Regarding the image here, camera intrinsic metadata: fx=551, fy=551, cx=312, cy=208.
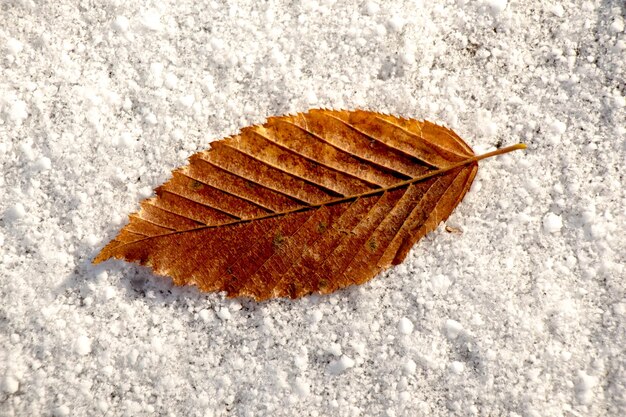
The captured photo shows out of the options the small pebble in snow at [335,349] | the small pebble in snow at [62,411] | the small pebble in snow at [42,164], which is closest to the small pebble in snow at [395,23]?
the small pebble in snow at [335,349]

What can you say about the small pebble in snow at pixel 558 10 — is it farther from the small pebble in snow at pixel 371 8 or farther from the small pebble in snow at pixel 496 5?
the small pebble in snow at pixel 371 8

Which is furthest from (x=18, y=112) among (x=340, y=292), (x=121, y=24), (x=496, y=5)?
(x=496, y=5)

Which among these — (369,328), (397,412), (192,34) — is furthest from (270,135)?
(397,412)

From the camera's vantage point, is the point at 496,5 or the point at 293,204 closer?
the point at 293,204

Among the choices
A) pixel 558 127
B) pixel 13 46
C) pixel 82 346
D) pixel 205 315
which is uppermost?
pixel 558 127

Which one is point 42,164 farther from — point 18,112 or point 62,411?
point 62,411

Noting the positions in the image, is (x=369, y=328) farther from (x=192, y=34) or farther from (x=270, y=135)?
(x=192, y=34)

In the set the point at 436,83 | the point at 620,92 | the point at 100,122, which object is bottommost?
the point at 100,122

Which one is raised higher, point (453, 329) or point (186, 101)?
point (186, 101)
